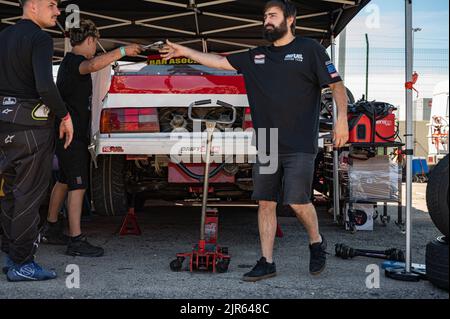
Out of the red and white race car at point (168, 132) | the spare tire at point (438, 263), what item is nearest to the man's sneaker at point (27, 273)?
the red and white race car at point (168, 132)

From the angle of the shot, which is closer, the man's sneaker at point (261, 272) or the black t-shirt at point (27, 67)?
the black t-shirt at point (27, 67)

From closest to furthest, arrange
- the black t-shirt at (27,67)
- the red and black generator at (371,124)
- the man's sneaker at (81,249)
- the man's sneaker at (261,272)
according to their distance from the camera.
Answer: the black t-shirt at (27,67)
the man's sneaker at (261,272)
the man's sneaker at (81,249)
the red and black generator at (371,124)

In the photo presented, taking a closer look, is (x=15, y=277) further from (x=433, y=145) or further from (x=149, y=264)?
(x=433, y=145)

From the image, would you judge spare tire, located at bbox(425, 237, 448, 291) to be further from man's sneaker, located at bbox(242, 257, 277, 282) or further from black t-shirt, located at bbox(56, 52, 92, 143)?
black t-shirt, located at bbox(56, 52, 92, 143)

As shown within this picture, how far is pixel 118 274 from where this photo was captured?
3.87 metres

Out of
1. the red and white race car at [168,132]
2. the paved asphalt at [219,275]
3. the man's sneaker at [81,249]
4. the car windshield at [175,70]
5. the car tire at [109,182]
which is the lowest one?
the paved asphalt at [219,275]

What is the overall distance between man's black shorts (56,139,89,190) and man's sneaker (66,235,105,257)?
1.49 ft

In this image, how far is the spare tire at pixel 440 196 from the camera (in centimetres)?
336

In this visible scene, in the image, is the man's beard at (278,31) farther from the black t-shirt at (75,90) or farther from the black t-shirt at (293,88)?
the black t-shirt at (75,90)

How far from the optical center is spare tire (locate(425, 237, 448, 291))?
3309 millimetres

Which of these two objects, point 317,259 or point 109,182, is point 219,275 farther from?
point 109,182

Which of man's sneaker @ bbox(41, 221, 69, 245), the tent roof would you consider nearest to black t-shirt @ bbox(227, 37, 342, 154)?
man's sneaker @ bbox(41, 221, 69, 245)

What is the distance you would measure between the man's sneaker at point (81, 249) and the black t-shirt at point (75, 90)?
0.87 meters

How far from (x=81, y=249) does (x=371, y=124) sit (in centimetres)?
332
